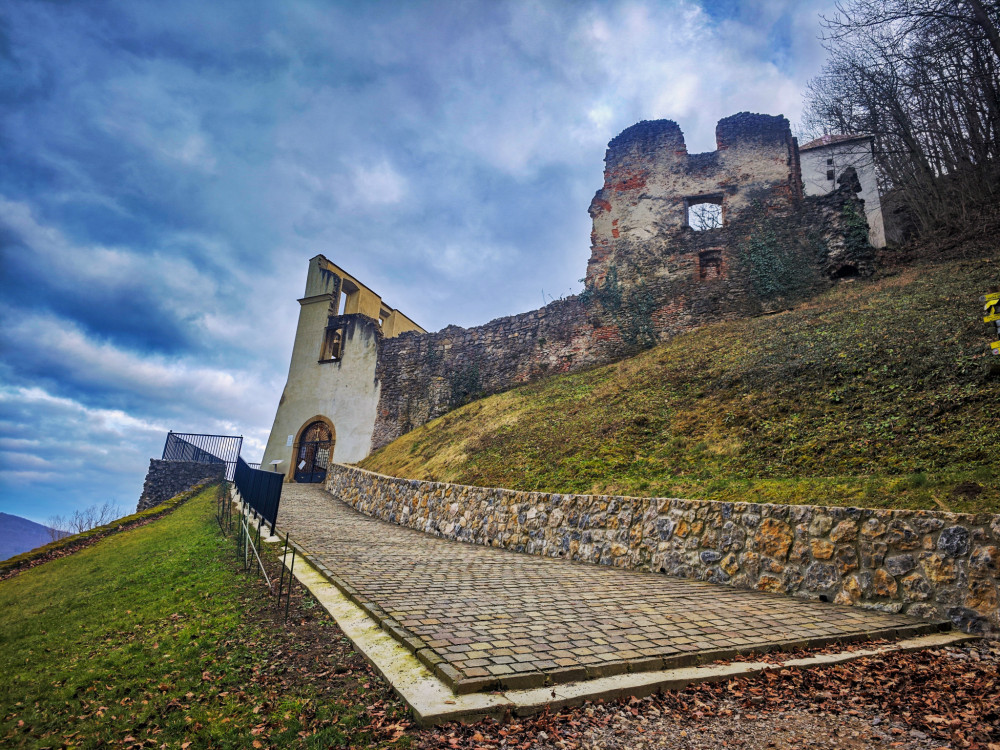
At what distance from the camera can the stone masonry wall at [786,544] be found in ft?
13.8

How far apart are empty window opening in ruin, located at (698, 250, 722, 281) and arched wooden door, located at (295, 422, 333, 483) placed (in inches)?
658

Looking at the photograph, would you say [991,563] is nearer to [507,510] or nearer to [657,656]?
[657,656]

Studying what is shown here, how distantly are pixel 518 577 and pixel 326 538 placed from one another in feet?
13.8

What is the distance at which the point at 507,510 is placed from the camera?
28.7ft

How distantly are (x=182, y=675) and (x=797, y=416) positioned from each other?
7.98 m

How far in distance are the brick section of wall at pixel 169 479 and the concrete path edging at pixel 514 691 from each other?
73.4ft

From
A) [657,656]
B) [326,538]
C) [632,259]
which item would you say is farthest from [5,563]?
[632,259]

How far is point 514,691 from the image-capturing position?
296cm

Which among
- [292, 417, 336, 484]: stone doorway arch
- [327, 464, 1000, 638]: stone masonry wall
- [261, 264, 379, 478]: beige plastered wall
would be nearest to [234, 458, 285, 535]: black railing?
[327, 464, 1000, 638]: stone masonry wall

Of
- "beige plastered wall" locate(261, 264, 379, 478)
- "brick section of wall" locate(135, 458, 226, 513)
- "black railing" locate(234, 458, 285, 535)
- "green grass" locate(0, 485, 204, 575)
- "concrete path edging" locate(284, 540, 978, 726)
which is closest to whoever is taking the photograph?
"concrete path edging" locate(284, 540, 978, 726)

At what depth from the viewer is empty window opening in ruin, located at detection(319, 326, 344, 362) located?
25.1 meters

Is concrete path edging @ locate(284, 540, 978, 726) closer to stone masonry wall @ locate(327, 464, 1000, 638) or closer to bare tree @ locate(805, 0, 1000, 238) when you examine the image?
stone masonry wall @ locate(327, 464, 1000, 638)

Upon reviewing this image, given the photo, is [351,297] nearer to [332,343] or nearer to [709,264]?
[332,343]

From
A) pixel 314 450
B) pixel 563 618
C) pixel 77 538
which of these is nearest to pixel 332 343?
pixel 314 450
